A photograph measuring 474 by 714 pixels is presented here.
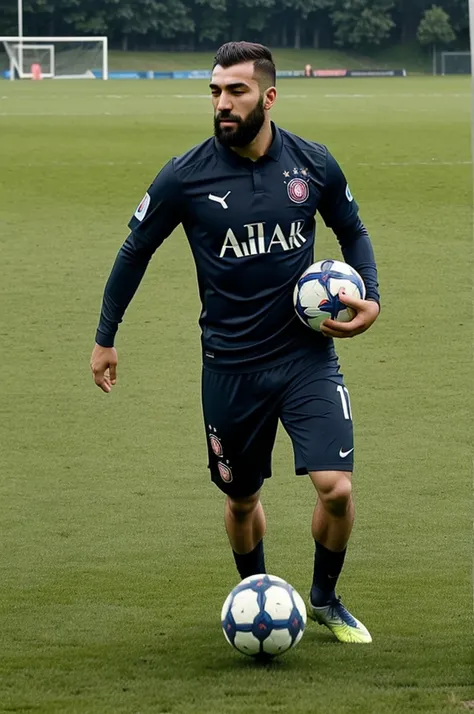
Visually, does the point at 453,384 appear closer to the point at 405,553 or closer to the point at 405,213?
the point at 405,553

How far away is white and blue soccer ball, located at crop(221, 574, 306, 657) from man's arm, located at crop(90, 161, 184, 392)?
1023mm

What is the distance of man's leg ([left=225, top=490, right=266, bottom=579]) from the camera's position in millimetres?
5891

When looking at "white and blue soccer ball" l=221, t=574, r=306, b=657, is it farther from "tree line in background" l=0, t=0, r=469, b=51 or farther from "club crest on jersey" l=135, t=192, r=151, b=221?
"tree line in background" l=0, t=0, r=469, b=51

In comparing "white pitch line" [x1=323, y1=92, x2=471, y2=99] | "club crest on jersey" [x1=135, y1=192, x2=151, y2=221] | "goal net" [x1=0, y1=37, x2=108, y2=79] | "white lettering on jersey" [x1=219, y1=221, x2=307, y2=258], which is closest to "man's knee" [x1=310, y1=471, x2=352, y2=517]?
"white lettering on jersey" [x1=219, y1=221, x2=307, y2=258]

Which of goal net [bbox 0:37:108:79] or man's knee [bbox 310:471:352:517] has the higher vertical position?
goal net [bbox 0:37:108:79]

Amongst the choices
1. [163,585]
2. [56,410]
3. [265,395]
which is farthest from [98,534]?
[56,410]

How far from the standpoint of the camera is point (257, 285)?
5.49 meters

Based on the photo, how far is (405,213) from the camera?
18.8 metres

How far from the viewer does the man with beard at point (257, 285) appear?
543 cm

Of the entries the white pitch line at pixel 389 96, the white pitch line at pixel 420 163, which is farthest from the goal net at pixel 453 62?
the white pitch line at pixel 420 163

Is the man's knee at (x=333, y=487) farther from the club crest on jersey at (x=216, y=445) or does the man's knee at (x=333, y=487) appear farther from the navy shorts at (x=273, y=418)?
the club crest on jersey at (x=216, y=445)

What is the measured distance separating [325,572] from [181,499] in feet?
7.36

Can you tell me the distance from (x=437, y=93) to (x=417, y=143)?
84.8 feet

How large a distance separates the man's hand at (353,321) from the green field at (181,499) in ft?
3.90
